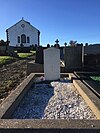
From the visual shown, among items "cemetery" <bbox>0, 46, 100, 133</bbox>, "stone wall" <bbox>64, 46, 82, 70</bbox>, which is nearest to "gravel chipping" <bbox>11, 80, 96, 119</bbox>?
"cemetery" <bbox>0, 46, 100, 133</bbox>

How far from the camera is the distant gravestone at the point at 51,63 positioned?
27.2ft

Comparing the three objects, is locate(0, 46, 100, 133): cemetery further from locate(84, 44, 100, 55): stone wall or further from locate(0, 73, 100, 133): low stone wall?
locate(84, 44, 100, 55): stone wall

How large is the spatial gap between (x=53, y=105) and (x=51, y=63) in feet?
11.5

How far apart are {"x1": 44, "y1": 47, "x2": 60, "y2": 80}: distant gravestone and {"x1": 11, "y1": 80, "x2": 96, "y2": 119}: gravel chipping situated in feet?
5.37

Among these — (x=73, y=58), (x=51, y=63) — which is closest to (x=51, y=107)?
(x=51, y=63)

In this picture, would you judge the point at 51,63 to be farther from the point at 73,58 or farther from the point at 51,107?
the point at 51,107

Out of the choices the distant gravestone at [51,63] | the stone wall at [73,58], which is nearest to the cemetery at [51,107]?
the distant gravestone at [51,63]

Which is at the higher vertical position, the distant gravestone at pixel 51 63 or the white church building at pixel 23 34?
the white church building at pixel 23 34

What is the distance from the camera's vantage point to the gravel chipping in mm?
4262

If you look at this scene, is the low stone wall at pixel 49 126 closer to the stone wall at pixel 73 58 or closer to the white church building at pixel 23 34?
the stone wall at pixel 73 58

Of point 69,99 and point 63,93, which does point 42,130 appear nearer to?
point 69,99

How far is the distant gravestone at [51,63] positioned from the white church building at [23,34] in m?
48.1

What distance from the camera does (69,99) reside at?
5.47 meters

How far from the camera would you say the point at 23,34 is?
185 feet
